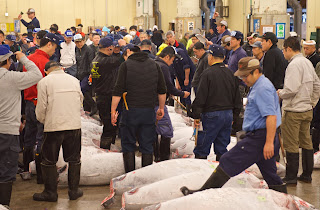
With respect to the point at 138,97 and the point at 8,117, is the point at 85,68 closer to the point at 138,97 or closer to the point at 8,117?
the point at 138,97

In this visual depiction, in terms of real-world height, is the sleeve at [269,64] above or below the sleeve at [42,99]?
above

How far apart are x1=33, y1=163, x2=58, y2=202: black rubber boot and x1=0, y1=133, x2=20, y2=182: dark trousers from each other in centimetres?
69

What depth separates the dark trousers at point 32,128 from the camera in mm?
6691

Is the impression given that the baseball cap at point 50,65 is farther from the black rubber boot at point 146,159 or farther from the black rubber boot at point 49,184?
the black rubber boot at point 146,159

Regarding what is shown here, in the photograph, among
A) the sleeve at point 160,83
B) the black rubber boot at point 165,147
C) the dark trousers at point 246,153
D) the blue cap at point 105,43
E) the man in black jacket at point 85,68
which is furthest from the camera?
the man in black jacket at point 85,68

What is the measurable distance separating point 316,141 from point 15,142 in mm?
4791

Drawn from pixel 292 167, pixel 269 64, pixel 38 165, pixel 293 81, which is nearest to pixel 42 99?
pixel 38 165

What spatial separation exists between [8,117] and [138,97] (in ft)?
5.49

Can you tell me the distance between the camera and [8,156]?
214 inches

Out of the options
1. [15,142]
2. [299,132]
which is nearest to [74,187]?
[15,142]

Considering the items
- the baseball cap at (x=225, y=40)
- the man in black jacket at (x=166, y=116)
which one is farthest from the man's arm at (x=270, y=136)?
the baseball cap at (x=225, y=40)

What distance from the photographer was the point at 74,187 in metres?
6.32

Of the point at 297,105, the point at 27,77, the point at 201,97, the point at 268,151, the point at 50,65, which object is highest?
the point at 50,65

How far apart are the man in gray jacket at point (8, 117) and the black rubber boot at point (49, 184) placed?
660 mm
